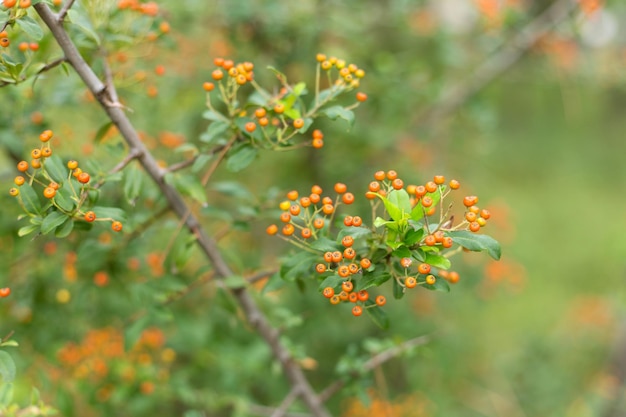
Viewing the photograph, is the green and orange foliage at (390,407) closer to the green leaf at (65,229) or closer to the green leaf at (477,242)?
the green leaf at (477,242)

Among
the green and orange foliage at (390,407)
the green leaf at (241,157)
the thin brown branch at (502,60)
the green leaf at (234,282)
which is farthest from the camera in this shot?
the thin brown branch at (502,60)

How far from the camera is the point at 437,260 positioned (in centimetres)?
113

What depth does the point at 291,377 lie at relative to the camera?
5.67 ft

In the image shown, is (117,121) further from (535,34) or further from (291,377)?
(535,34)

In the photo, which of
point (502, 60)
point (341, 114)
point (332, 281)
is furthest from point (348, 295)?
point (502, 60)

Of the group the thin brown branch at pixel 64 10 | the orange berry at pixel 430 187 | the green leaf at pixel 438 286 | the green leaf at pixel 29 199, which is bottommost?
the green leaf at pixel 438 286

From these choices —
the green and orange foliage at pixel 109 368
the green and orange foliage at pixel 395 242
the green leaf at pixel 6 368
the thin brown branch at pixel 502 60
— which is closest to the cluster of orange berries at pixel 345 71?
the green and orange foliage at pixel 395 242

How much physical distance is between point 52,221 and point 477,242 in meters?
0.82

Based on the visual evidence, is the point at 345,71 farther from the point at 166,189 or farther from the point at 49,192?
the point at 49,192

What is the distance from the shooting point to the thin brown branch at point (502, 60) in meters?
2.81

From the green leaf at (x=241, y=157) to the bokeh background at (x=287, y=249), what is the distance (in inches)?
10.9

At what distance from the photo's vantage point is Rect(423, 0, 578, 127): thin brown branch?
9.21 ft

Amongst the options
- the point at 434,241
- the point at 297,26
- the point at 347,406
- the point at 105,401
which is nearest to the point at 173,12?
the point at 297,26

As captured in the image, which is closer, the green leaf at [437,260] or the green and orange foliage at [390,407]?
the green leaf at [437,260]
